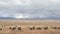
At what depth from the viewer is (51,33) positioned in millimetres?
25250

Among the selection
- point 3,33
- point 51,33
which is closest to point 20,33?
point 3,33

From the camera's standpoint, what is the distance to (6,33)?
2558 cm

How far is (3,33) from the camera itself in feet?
82.9

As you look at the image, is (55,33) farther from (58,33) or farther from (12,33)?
(12,33)

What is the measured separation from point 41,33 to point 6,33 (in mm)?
4448

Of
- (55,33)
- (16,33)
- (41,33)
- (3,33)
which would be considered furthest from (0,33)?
(55,33)

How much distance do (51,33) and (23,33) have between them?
3.53 metres

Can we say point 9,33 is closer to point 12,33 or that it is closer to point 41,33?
point 12,33

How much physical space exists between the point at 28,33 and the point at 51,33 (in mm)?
2902

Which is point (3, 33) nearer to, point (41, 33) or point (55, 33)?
point (41, 33)

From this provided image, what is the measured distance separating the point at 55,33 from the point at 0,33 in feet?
22.6

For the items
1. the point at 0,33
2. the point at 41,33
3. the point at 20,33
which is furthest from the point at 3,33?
the point at 41,33

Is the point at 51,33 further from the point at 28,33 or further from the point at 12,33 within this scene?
the point at 12,33

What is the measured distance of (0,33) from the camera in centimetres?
2509
